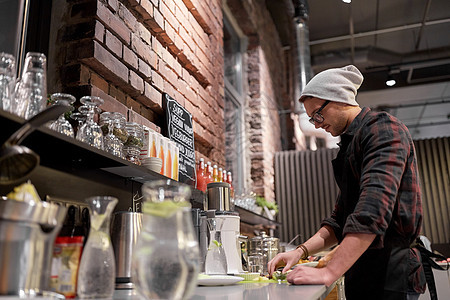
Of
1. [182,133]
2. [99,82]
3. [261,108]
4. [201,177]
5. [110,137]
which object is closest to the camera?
[110,137]

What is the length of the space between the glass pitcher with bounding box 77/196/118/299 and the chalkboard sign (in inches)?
54.9

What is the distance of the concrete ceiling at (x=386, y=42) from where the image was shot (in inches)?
253

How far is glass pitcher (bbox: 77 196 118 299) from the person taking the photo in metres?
1.03

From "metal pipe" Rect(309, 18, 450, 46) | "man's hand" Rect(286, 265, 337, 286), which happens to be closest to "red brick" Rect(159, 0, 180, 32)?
"man's hand" Rect(286, 265, 337, 286)

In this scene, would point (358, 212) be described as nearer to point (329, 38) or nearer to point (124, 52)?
point (124, 52)

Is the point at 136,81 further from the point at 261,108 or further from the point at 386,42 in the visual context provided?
the point at 386,42

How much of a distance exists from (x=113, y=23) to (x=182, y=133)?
823 millimetres

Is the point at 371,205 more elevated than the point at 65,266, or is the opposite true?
the point at 371,205

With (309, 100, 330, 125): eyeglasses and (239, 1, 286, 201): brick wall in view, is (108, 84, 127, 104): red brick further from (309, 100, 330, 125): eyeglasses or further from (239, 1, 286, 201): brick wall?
(239, 1, 286, 201): brick wall

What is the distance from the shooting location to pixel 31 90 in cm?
125

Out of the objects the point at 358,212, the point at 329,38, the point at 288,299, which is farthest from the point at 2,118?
the point at 329,38

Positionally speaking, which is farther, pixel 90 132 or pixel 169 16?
pixel 169 16

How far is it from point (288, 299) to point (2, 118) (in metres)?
0.85

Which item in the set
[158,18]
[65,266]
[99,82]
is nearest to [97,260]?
[65,266]
